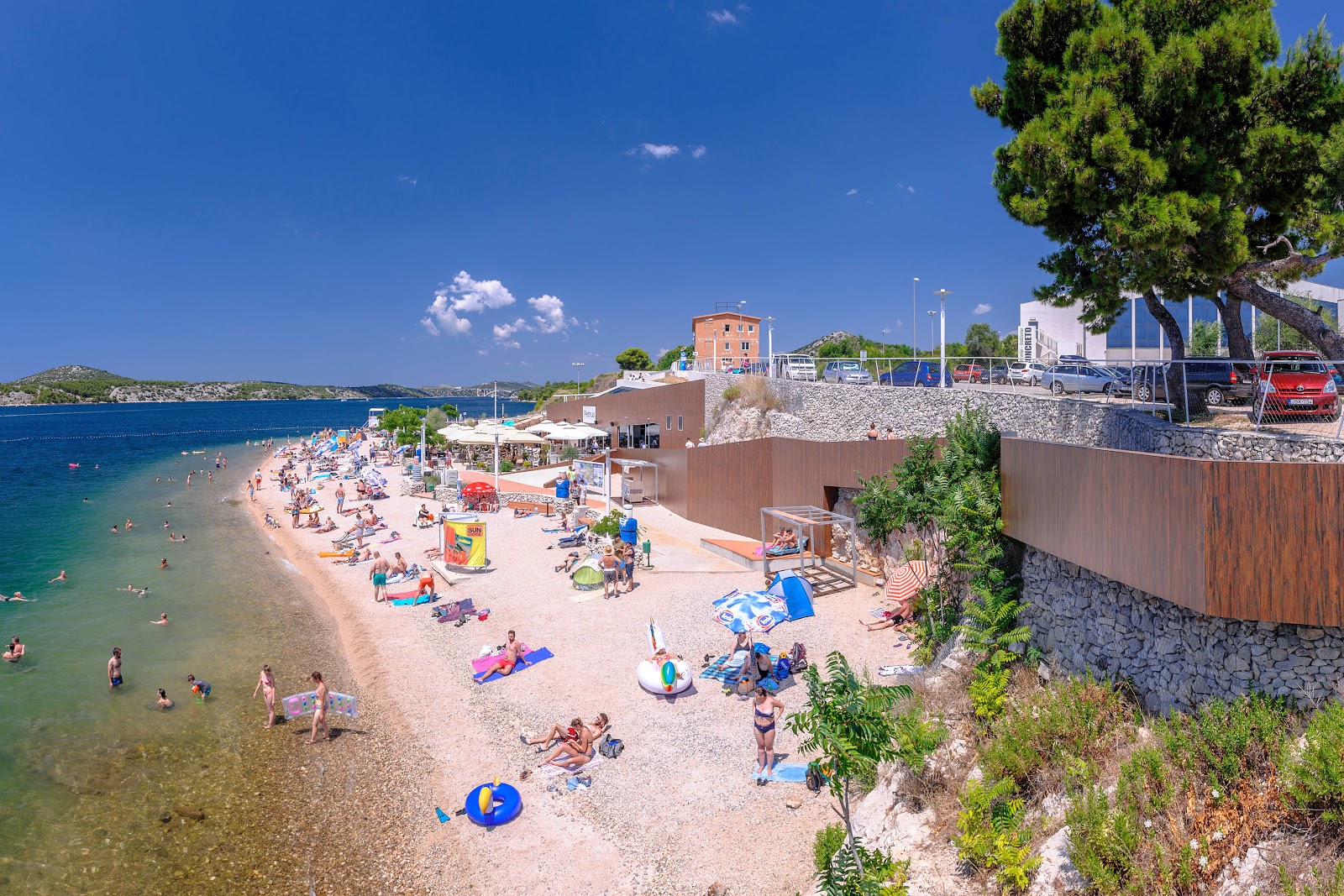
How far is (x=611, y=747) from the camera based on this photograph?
971 cm

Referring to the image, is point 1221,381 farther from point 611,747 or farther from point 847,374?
point 847,374

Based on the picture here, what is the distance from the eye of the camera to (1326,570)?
5.62m

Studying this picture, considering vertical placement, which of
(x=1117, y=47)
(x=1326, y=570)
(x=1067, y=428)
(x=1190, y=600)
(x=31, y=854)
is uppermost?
(x=1117, y=47)

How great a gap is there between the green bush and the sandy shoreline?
2.33 meters

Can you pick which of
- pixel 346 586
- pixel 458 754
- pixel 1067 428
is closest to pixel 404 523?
pixel 346 586

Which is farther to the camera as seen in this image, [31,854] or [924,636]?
[924,636]

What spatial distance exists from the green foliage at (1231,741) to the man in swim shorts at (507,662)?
400 inches

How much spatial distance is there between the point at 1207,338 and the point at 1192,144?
1817 cm

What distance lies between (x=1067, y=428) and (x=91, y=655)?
21.8 metres

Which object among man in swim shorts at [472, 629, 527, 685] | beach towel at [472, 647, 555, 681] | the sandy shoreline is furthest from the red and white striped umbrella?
man in swim shorts at [472, 629, 527, 685]

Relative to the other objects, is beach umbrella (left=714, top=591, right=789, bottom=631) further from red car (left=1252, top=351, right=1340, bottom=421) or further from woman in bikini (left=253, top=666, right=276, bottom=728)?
woman in bikini (left=253, top=666, right=276, bottom=728)

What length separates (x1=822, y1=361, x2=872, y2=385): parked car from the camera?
23734 millimetres

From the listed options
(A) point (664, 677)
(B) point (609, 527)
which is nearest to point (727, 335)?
(B) point (609, 527)

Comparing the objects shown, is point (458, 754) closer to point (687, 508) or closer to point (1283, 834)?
point (1283, 834)
